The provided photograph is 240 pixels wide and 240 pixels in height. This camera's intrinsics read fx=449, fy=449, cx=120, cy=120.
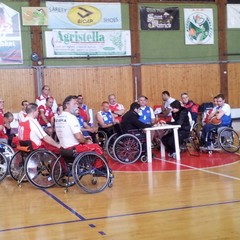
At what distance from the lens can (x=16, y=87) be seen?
1187cm

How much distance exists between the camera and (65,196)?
498cm

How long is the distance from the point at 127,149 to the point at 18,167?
188 centimetres

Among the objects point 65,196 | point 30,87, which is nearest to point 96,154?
point 65,196

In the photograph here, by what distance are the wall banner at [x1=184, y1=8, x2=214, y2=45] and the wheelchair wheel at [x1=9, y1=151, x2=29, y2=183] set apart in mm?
8748

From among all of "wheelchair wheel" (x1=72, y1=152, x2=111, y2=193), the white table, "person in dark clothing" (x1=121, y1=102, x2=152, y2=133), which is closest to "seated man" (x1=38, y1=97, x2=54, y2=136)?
"person in dark clothing" (x1=121, y1=102, x2=152, y2=133)

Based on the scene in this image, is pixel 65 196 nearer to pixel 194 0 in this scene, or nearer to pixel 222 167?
pixel 222 167

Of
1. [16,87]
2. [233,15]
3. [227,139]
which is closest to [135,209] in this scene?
[227,139]

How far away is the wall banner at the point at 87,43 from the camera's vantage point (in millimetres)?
12172

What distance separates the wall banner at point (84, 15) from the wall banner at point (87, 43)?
17 centimetres

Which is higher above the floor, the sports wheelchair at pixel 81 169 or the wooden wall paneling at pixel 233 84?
the wooden wall paneling at pixel 233 84

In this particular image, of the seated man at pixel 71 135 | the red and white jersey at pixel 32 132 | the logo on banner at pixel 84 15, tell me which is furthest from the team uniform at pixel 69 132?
the logo on banner at pixel 84 15

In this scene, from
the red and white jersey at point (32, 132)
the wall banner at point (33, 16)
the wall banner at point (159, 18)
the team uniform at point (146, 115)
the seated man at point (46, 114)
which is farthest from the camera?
the wall banner at point (159, 18)

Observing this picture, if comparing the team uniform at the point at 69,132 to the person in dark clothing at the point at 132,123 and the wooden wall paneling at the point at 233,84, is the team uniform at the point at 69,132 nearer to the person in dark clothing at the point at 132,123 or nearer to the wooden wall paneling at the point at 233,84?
the person in dark clothing at the point at 132,123

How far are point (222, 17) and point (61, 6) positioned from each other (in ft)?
16.5
